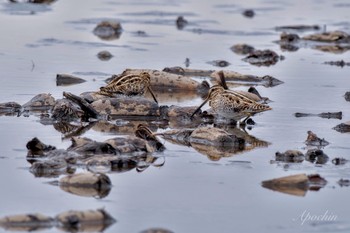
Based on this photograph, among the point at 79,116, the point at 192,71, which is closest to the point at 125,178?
the point at 79,116

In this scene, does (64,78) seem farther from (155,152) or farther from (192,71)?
(155,152)

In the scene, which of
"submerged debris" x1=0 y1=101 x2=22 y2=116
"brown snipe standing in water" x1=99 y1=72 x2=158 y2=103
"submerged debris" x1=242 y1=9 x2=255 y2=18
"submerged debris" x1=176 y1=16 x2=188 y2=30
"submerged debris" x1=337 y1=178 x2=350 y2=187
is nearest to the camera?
"submerged debris" x1=337 y1=178 x2=350 y2=187

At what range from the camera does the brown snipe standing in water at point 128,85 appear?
14.6 m

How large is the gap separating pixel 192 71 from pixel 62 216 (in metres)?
8.99

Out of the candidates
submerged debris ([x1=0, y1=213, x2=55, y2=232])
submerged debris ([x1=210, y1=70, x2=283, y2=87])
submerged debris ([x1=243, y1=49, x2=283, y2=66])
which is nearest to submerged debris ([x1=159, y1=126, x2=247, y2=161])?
submerged debris ([x1=0, y1=213, x2=55, y2=232])

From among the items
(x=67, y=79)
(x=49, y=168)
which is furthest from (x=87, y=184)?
(x=67, y=79)

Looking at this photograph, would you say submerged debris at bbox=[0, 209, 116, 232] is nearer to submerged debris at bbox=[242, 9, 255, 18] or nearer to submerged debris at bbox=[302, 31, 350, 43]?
submerged debris at bbox=[302, 31, 350, 43]

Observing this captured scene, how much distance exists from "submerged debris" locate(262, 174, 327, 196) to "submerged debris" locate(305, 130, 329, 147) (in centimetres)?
182

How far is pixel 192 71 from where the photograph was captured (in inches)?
679

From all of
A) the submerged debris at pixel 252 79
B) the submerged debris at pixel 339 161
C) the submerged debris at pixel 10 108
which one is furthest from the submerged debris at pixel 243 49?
the submerged debris at pixel 339 161

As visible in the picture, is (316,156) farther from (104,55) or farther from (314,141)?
(104,55)

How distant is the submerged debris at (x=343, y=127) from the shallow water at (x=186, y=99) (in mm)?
122

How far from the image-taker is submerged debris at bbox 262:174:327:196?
9.87 m

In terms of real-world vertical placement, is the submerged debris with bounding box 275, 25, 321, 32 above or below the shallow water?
above
